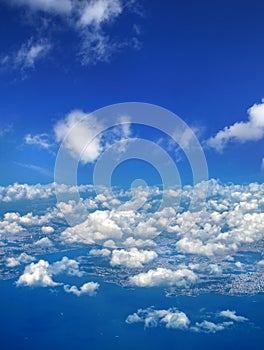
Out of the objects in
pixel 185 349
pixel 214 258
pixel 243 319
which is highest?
pixel 214 258

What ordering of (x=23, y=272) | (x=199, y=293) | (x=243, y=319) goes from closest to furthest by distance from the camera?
1. (x=243, y=319)
2. (x=199, y=293)
3. (x=23, y=272)

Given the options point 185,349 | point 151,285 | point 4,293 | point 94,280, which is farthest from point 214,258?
point 4,293

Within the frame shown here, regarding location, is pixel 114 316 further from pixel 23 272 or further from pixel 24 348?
pixel 23 272

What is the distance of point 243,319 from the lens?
102500mm

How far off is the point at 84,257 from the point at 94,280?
1562 inches

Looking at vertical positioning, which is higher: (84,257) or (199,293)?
(84,257)

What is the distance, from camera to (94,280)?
468ft

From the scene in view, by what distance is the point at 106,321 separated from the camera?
102 metres

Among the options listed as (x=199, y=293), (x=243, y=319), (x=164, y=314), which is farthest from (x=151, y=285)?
(x=243, y=319)

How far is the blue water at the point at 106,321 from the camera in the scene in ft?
287

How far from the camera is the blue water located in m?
87.4

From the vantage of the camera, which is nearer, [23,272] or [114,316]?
[114,316]

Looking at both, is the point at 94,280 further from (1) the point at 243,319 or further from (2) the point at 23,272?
(1) the point at 243,319

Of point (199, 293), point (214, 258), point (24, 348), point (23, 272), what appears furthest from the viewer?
point (214, 258)
